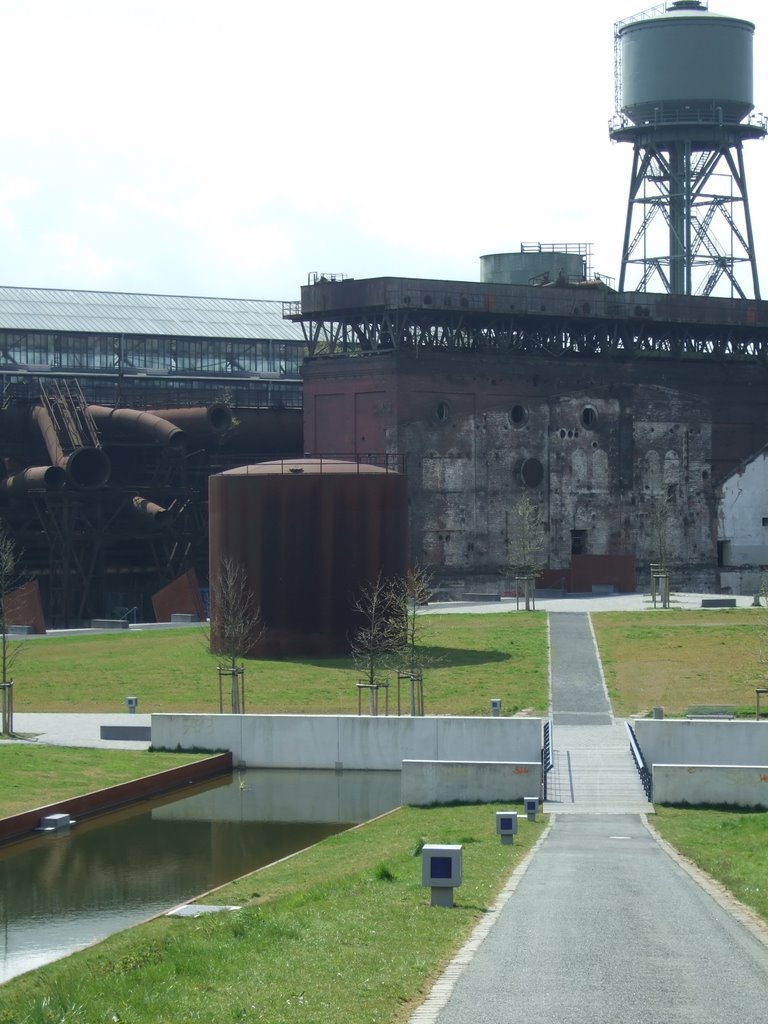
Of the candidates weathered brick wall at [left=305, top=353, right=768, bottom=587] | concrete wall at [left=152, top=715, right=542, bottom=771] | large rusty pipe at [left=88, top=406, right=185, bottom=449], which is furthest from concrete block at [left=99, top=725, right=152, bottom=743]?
weathered brick wall at [left=305, top=353, right=768, bottom=587]

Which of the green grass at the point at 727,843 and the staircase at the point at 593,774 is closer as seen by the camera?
the green grass at the point at 727,843

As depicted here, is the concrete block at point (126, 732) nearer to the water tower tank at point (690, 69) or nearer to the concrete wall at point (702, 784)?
the concrete wall at point (702, 784)

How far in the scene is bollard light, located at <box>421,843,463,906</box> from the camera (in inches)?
781

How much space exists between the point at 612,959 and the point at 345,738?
25351 millimetres

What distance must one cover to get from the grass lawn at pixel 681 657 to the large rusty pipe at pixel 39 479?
80.9 feet

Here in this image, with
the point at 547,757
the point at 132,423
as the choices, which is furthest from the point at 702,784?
the point at 132,423

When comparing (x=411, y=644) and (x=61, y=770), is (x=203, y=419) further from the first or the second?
(x=61, y=770)

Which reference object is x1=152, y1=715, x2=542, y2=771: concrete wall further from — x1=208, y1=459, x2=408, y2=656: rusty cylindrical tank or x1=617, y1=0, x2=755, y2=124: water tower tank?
x1=617, y1=0, x2=755, y2=124: water tower tank

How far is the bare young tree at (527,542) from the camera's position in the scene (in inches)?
2820

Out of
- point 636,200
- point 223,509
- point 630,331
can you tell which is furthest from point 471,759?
point 636,200

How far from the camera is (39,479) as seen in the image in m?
72.2

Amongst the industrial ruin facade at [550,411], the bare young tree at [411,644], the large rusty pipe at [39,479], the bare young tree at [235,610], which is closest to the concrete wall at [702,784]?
the bare young tree at [411,644]

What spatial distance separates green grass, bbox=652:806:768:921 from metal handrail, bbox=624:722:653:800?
138 centimetres

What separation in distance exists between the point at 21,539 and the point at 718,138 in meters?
44.2
